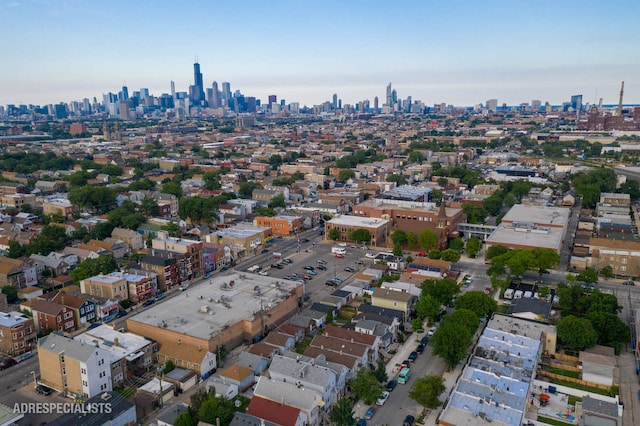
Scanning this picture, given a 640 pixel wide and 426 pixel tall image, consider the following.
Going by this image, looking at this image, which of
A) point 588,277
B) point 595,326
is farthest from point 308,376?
point 588,277

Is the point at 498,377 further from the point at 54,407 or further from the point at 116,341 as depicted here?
the point at 54,407

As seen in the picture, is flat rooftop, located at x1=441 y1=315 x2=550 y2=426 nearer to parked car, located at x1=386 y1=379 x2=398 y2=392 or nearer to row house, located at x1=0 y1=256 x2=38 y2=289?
parked car, located at x1=386 y1=379 x2=398 y2=392

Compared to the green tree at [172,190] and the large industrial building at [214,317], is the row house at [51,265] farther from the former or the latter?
the green tree at [172,190]

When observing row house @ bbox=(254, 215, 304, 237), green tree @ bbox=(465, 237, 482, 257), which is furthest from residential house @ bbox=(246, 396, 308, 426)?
row house @ bbox=(254, 215, 304, 237)

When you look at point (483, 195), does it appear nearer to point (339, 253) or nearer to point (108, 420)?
point (339, 253)

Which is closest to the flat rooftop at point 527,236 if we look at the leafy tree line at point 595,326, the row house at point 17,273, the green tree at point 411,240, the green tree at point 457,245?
the green tree at point 457,245

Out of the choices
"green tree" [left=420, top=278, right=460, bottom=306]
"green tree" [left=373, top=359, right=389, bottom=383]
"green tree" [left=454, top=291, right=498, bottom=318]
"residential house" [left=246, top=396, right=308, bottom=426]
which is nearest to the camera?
"residential house" [left=246, top=396, right=308, bottom=426]
